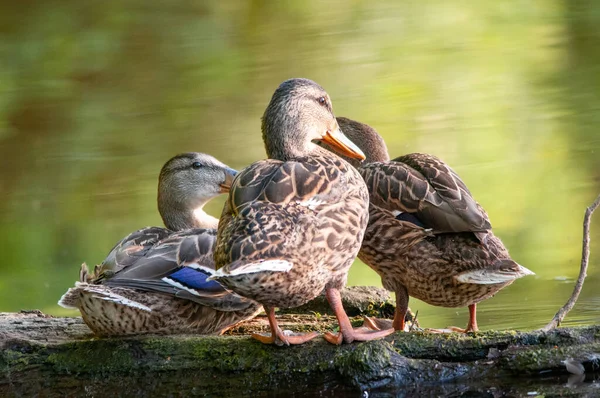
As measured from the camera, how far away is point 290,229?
13.5 feet

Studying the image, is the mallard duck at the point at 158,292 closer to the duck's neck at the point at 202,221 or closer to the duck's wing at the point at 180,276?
the duck's wing at the point at 180,276

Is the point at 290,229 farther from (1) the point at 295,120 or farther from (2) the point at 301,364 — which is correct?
(1) the point at 295,120

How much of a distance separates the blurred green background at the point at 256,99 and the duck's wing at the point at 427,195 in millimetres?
2745

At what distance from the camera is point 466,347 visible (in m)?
4.24

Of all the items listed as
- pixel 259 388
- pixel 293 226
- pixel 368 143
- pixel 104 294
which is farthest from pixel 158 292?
pixel 368 143

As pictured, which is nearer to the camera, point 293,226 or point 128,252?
point 293,226

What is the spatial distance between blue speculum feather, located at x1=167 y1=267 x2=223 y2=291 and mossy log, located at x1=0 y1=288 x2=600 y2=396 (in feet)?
1.13

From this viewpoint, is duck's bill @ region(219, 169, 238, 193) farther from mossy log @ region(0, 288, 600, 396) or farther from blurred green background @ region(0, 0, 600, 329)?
blurred green background @ region(0, 0, 600, 329)

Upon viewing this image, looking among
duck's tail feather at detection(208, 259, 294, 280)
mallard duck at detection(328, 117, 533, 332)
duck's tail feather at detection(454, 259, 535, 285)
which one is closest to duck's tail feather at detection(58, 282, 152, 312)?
duck's tail feather at detection(208, 259, 294, 280)

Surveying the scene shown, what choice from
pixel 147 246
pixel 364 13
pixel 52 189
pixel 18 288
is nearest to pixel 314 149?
pixel 147 246

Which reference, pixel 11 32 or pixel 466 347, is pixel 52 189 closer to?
pixel 11 32

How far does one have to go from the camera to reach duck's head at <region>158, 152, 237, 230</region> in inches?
246

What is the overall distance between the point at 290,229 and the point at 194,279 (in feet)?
3.14

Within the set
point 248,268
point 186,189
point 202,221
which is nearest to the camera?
point 248,268
